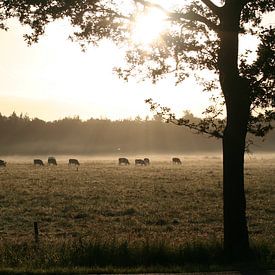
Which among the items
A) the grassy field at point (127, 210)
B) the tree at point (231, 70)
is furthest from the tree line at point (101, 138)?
the tree at point (231, 70)

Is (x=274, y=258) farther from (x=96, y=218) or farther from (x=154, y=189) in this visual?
(x=154, y=189)

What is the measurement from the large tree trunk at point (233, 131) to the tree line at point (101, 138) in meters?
153

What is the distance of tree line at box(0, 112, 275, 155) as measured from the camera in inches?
6786

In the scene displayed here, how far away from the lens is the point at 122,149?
173 meters

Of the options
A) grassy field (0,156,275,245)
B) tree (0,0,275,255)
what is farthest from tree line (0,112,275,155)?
tree (0,0,275,255)

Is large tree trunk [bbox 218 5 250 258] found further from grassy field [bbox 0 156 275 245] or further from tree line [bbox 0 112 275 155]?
tree line [bbox 0 112 275 155]

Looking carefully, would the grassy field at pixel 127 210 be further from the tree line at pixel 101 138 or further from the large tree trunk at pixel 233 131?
the tree line at pixel 101 138

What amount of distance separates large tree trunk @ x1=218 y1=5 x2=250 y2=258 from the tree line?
15276 cm

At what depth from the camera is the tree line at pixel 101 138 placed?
17238 cm

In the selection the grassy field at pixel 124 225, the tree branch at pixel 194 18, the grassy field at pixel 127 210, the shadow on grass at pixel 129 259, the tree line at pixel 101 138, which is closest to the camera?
the shadow on grass at pixel 129 259

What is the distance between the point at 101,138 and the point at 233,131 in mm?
178345

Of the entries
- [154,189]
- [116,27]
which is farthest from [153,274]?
[154,189]

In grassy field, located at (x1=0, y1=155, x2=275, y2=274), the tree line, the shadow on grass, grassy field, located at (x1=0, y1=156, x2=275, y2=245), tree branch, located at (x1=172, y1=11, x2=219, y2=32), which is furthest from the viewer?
the tree line

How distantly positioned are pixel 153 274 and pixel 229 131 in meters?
4.28
